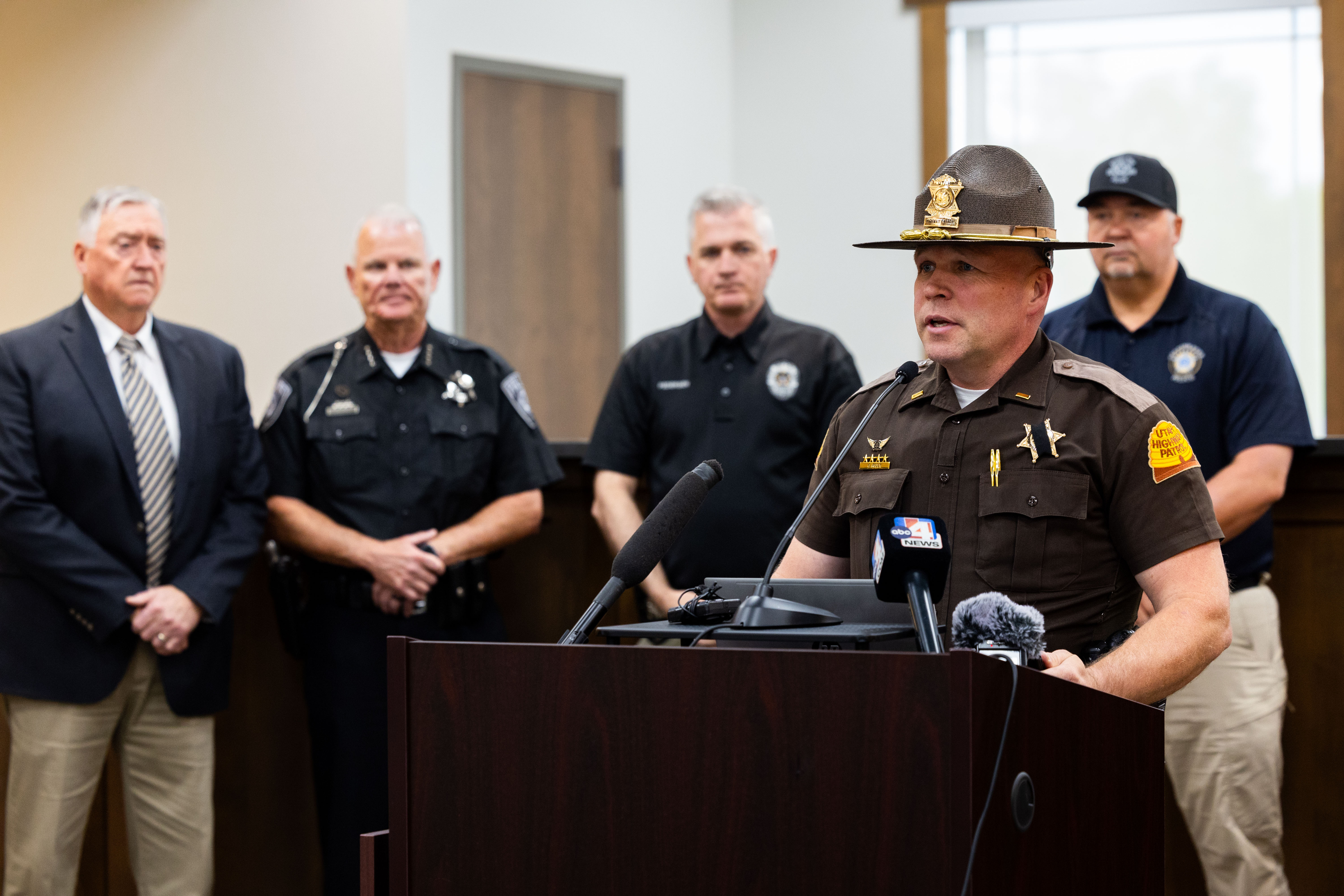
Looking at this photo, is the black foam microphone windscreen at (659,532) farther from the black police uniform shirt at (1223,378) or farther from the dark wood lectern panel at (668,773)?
the black police uniform shirt at (1223,378)

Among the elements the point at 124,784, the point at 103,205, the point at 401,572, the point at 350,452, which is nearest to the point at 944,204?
the point at 401,572

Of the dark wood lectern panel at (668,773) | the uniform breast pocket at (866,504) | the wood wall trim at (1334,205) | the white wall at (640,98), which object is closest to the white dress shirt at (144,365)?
the uniform breast pocket at (866,504)

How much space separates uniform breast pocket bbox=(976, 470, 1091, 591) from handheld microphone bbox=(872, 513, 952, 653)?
0.51 meters

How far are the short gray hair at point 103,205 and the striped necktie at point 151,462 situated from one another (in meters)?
0.25

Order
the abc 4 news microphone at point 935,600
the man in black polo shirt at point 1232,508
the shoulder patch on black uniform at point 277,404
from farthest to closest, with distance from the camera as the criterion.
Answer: the shoulder patch on black uniform at point 277,404 < the man in black polo shirt at point 1232,508 < the abc 4 news microphone at point 935,600

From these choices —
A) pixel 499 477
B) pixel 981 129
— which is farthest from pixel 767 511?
pixel 981 129

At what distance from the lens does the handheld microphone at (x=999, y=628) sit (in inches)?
52.6

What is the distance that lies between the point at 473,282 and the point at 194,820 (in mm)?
2958

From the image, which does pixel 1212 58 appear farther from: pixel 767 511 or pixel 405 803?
pixel 405 803

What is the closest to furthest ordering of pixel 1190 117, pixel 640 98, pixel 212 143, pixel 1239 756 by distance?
pixel 1239 756
pixel 212 143
pixel 1190 117
pixel 640 98

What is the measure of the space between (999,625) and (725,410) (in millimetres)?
1816

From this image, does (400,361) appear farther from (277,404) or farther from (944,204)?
(944,204)

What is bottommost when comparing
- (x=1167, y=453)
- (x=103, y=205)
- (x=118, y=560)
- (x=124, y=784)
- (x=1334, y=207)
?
(x=124, y=784)

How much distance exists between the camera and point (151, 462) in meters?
2.86
